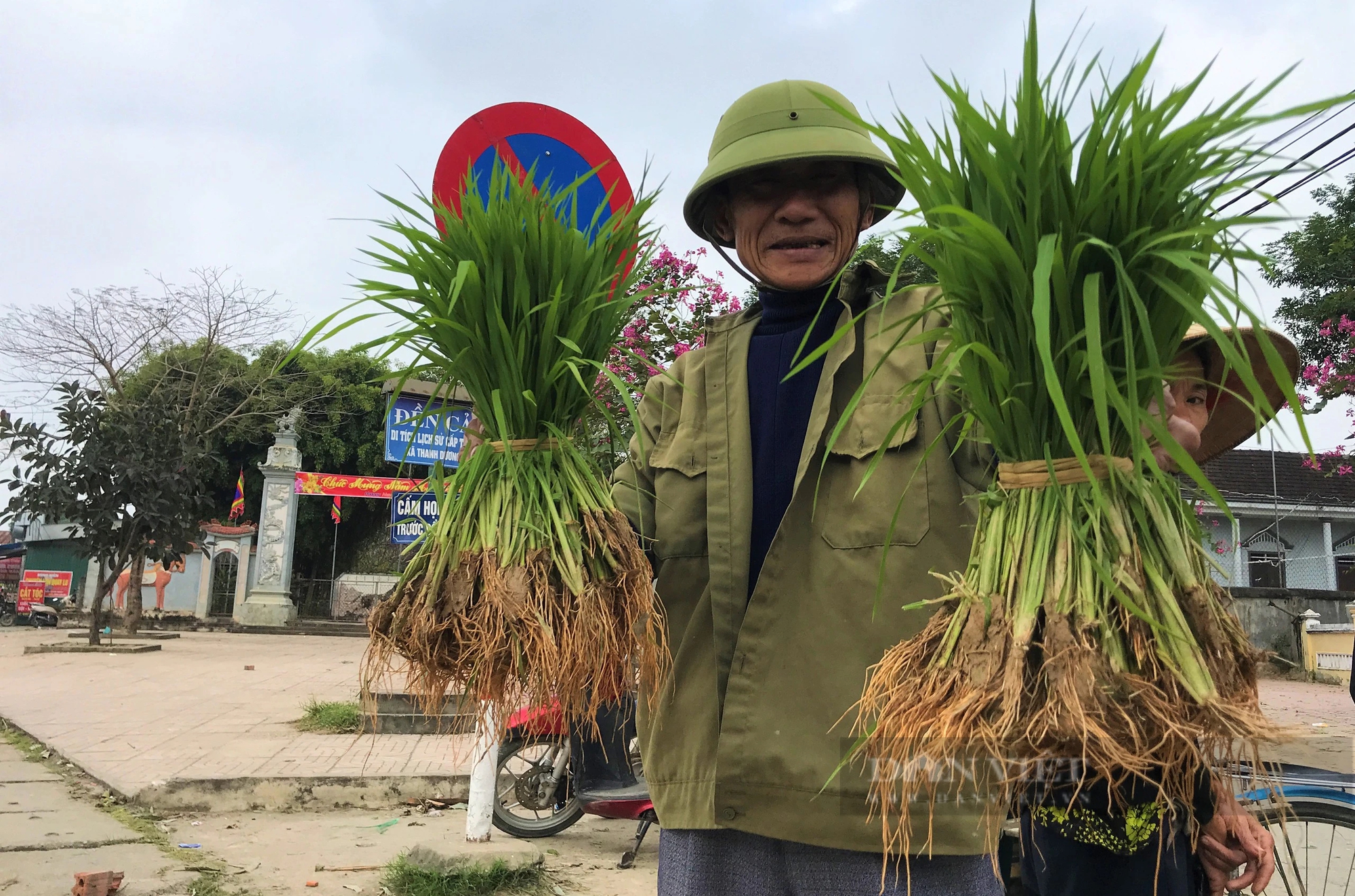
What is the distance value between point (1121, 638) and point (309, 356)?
2399 cm

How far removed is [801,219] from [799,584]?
640 millimetres

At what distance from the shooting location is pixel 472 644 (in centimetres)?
131

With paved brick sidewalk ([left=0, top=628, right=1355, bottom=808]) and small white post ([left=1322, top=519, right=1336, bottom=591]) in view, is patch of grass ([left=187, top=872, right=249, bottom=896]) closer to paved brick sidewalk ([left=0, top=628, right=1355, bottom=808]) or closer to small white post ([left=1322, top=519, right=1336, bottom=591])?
paved brick sidewalk ([left=0, top=628, right=1355, bottom=808])

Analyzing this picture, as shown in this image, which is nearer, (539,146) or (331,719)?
(539,146)

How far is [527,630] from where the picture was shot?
51.7 inches

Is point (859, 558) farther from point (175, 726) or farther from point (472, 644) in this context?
point (175, 726)

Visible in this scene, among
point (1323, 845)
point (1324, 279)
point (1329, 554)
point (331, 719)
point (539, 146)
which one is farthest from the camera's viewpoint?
point (1329, 554)

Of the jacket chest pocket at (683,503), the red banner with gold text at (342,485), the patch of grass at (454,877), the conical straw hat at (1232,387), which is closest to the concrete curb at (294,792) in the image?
the patch of grass at (454,877)

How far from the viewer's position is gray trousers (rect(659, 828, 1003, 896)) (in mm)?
1351

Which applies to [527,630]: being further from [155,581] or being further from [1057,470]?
[155,581]

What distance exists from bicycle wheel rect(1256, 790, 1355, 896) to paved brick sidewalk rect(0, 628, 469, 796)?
254 centimetres

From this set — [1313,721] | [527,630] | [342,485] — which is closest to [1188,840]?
[527,630]

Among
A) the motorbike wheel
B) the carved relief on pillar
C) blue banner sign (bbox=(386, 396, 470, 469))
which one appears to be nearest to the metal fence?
the carved relief on pillar

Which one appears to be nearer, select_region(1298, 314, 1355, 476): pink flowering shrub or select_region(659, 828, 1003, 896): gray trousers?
select_region(659, 828, 1003, 896): gray trousers
